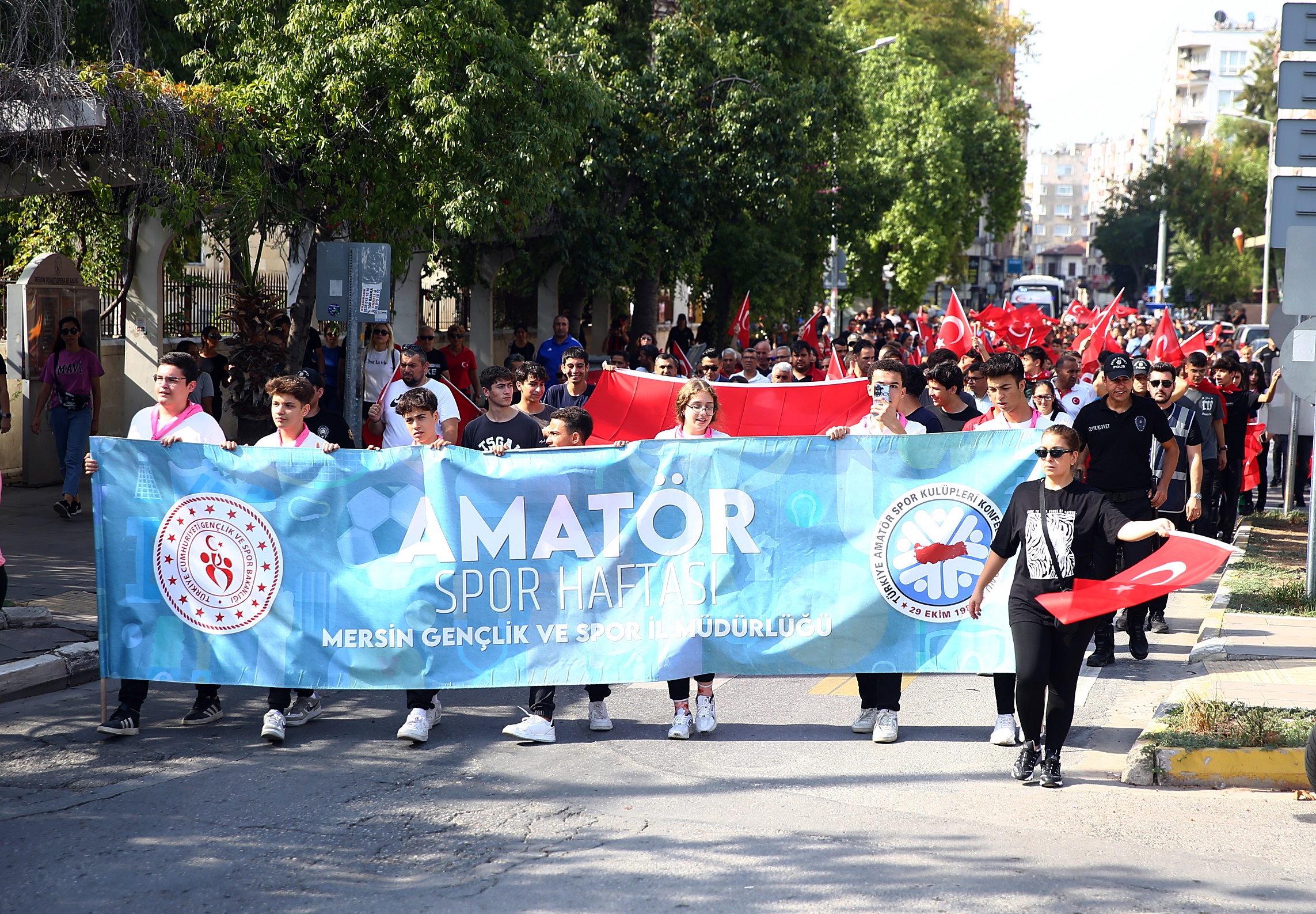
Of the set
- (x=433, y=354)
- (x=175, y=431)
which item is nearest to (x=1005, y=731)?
(x=175, y=431)

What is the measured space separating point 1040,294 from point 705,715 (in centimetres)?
6396

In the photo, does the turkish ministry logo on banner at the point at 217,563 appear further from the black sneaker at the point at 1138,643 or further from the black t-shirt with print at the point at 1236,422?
the black t-shirt with print at the point at 1236,422

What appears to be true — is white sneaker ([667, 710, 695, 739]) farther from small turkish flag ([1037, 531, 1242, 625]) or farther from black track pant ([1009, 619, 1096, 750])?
small turkish flag ([1037, 531, 1242, 625])

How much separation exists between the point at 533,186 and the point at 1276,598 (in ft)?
30.0

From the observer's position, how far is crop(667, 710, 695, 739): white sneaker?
6.52 meters

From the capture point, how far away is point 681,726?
654cm

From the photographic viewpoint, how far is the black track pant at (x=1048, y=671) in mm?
5801

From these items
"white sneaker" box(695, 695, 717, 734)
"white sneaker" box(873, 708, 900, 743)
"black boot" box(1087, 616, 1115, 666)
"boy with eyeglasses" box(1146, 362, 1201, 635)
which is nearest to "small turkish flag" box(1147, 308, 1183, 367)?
"boy with eyeglasses" box(1146, 362, 1201, 635)

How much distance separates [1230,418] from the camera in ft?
44.5

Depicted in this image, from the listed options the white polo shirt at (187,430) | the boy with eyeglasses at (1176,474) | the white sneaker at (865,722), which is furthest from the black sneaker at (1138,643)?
the white polo shirt at (187,430)

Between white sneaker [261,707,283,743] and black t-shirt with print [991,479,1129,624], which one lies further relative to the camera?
white sneaker [261,707,283,743]

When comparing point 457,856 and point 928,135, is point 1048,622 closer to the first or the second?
point 457,856

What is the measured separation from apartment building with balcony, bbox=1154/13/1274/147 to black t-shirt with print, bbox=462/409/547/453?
370 feet

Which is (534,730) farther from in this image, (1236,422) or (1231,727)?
(1236,422)
